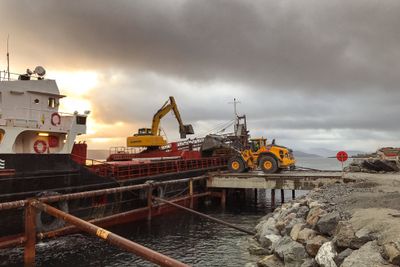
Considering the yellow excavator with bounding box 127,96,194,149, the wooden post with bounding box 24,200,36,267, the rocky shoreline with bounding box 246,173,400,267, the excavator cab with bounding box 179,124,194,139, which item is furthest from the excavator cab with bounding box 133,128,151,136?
the wooden post with bounding box 24,200,36,267

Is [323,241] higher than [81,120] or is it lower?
lower

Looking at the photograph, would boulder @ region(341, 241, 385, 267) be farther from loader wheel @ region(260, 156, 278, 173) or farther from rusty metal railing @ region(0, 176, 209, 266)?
loader wheel @ region(260, 156, 278, 173)

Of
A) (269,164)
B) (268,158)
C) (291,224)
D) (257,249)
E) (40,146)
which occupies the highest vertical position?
(40,146)

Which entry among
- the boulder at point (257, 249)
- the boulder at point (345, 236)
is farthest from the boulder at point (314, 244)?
the boulder at point (257, 249)

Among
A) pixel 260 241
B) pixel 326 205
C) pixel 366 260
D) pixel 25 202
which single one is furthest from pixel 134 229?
pixel 366 260

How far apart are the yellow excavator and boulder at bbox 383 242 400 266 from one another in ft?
88.2

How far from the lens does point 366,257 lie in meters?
7.29

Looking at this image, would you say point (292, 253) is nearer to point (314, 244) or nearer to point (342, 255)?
point (314, 244)

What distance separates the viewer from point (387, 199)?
12078mm

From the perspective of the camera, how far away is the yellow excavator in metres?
32.6

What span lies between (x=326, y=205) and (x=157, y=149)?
2261 centimetres

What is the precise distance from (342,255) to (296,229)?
3.98 meters

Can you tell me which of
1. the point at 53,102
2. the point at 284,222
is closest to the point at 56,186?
the point at 53,102

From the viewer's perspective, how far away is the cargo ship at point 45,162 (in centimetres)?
1573
